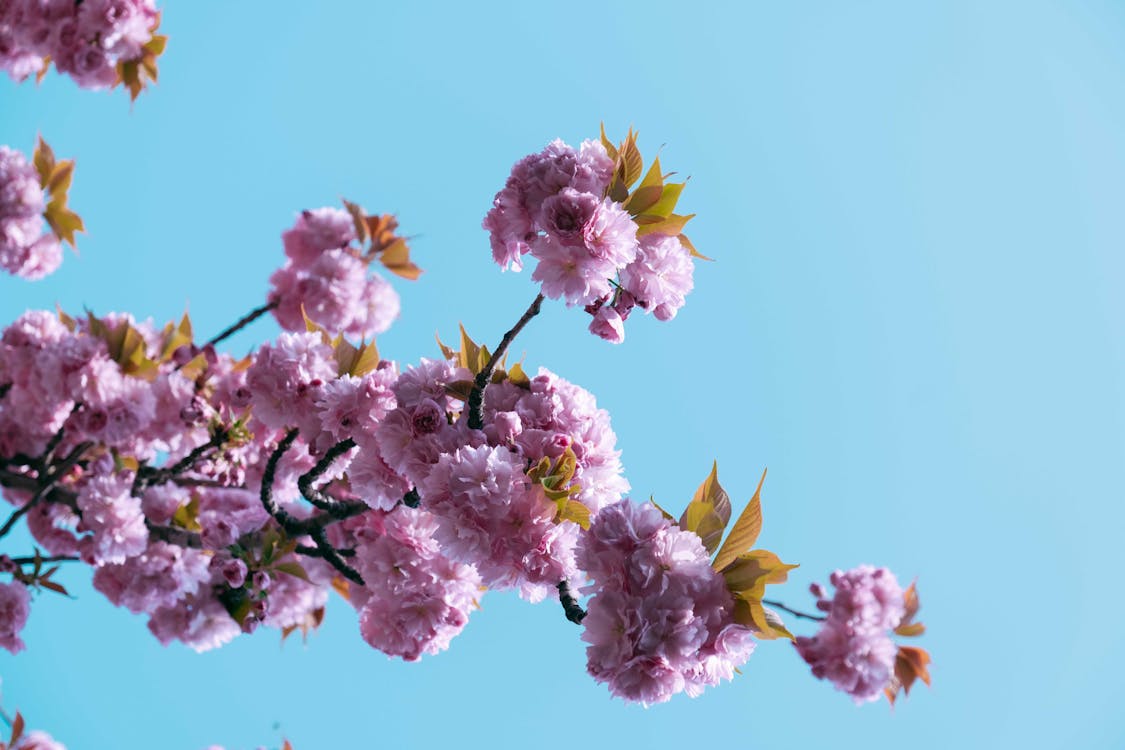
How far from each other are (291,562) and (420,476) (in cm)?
87

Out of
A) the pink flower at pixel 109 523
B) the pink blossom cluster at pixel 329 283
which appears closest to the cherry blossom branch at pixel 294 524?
the pink flower at pixel 109 523

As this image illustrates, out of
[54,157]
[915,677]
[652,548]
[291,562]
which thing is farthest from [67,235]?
[915,677]

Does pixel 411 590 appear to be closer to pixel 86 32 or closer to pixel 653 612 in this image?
pixel 653 612

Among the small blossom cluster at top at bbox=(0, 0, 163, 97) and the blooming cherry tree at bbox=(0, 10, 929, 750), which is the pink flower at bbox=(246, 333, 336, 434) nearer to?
the blooming cherry tree at bbox=(0, 10, 929, 750)

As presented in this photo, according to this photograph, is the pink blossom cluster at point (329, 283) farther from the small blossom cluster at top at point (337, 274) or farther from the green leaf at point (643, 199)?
the green leaf at point (643, 199)

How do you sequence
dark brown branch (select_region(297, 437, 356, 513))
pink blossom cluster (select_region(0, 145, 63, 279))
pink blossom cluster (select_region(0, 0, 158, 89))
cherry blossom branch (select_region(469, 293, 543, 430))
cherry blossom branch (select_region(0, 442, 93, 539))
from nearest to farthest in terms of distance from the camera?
Result: cherry blossom branch (select_region(469, 293, 543, 430))
dark brown branch (select_region(297, 437, 356, 513))
cherry blossom branch (select_region(0, 442, 93, 539))
pink blossom cluster (select_region(0, 0, 158, 89))
pink blossom cluster (select_region(0, 145, 63, 279))

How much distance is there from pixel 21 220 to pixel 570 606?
9.95 ft

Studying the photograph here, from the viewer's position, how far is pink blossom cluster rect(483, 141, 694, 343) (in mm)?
1437

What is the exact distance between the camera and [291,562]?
227 cm

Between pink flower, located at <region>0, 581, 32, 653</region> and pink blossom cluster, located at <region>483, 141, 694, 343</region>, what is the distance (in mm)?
2350

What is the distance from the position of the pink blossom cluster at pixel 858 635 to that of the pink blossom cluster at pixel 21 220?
3.42 meters

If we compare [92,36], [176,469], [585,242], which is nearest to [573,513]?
[585,242]

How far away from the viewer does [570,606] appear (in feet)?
5.06

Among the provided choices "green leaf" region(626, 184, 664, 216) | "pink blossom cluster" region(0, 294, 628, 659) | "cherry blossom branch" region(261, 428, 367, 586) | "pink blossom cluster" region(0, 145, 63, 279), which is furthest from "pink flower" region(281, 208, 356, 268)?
"green leaf" region(626, 184, 664, 216)
